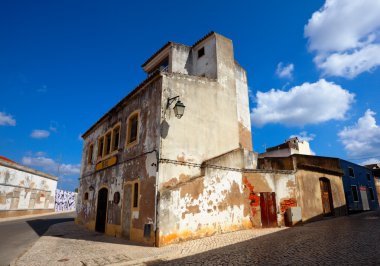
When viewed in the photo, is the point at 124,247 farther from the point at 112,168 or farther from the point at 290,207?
the point at 290,207

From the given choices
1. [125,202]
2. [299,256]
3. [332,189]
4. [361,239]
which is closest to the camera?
[299,256]

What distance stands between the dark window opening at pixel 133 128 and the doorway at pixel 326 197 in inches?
471

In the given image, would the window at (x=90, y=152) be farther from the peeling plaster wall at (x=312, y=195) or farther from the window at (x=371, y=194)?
the window at (x=371, y=194)

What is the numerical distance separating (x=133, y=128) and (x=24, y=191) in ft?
70.9

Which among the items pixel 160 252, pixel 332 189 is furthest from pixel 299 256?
pixel 332 189

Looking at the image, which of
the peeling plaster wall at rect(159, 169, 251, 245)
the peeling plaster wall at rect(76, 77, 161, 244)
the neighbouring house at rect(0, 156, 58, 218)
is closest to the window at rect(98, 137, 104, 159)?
the peeling plaster wall at rect(76, 77, 161, 244)

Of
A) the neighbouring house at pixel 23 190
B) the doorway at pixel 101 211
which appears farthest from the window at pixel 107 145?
the neighbouring house at pixel 23 190

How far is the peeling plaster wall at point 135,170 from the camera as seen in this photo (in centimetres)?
990

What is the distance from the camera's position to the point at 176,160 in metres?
10.1

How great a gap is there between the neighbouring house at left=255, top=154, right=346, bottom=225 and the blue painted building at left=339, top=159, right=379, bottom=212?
5.69ft

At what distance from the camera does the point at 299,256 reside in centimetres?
610

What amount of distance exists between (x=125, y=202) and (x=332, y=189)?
43.9ft

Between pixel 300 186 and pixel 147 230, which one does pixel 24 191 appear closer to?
pixel 147 230

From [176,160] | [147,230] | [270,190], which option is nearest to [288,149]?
[270,190]
